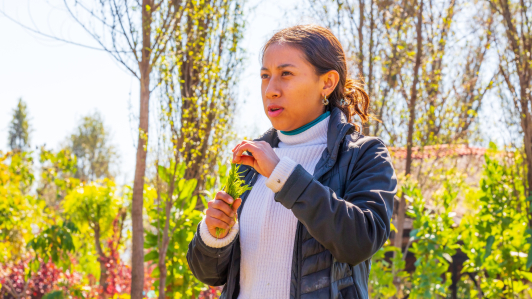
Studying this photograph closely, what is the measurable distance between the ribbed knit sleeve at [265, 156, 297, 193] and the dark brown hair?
407 mm

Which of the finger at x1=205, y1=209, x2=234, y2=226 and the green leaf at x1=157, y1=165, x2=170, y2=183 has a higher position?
the green leaf at x1=157, y1=165, x2=170, y2=183

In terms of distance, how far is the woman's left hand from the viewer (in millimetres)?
1217

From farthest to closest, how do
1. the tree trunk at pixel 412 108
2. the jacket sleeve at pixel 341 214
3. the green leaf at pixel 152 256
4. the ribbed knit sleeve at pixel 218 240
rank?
the tree trunk at pixel 412 108 → the green leaf at pixel 152 256 → the ribbed knit sleeve at pixel 218 240 → the jacket sleeve at pixel 341 214

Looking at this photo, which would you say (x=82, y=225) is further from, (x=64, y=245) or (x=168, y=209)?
(x=168, y=209)

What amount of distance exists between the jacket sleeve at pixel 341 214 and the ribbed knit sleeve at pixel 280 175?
1cm

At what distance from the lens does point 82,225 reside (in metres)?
4.66

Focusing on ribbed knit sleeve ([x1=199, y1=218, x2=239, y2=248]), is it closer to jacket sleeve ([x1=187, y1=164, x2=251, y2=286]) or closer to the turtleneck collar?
jacket sleeve ([x1=187, y1=164, x2=251, y2=286])

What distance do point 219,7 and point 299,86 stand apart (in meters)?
3.41

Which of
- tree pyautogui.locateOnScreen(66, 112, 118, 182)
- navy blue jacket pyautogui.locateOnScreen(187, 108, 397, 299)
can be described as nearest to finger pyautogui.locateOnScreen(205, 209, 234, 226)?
navy blue jacket pyautogui.locateOnScreen(187, 108, 397, 299)

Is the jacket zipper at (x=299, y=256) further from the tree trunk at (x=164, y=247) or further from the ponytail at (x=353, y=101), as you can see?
the tree trunk at (x=164, y=247)

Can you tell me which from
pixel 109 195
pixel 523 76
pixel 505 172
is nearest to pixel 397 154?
pixel 505 172

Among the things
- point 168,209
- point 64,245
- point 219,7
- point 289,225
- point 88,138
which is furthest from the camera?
point 88,138

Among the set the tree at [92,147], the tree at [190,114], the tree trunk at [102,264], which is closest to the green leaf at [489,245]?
the tree at [190,114]

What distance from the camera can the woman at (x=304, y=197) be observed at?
1.16m
